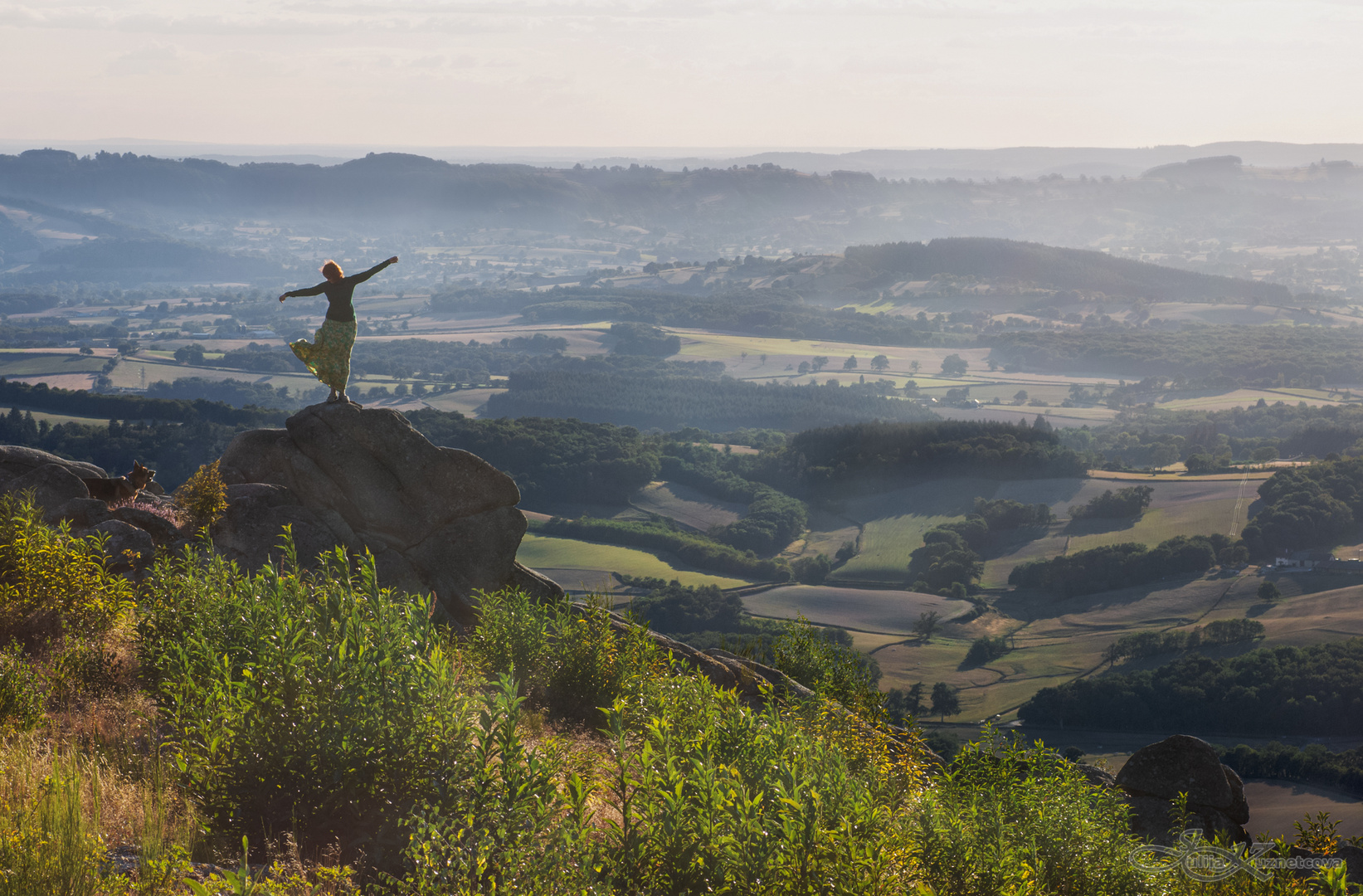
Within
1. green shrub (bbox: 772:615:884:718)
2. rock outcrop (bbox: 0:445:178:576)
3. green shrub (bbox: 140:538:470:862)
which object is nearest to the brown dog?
rock outcrop (bbox: 0:445:178:576)

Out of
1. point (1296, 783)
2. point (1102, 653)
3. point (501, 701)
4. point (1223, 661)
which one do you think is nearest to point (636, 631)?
point (501, 701)

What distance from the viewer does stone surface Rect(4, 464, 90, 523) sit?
53.3ft

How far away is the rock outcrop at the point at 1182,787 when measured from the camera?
16.4 metres

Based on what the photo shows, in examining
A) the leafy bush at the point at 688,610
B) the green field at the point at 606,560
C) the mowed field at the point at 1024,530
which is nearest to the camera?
the leafy bush at the point at 688,610

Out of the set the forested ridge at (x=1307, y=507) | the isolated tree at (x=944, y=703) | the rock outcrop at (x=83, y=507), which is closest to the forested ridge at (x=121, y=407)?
the isolated tree at (x=944, y=703)

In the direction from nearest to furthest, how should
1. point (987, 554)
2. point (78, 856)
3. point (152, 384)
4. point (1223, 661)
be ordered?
point (78, 856)
point (1223, 661)
point (987, 554)
point (152, 384)

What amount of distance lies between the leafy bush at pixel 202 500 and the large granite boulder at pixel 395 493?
949 mm

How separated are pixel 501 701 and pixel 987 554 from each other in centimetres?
14044

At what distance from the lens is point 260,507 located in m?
16.6

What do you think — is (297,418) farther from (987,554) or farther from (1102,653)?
(987,554)

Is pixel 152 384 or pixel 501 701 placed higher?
pixel 501 701

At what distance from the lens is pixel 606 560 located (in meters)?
119

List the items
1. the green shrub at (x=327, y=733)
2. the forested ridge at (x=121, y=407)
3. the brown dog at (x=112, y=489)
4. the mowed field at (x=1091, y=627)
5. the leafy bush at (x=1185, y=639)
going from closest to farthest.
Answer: the green shrub at (x=327, y=733)
the brown dog at (x=112, y=489)
the mowed field at (x=1091, y=627)
the leafy bush at (x=1185, y=639)
the forested ridge at (x=121, y=407)

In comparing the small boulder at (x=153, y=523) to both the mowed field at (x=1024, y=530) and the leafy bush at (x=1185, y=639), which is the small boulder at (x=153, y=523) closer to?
the leafy bush at (x=1185, y=639)
